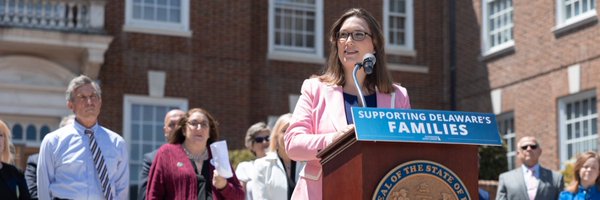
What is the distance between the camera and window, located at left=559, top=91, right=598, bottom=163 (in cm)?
1992

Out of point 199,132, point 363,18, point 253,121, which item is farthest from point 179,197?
point 253,121

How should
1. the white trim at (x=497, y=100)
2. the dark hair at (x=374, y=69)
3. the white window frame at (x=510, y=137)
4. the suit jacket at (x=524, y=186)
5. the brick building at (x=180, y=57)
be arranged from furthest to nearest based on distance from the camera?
the white trim at (x=497, y=100) → the white window frame at (x=510, y=137) → the brick building at (x=180, y=57) → the suit jacket at (x=524, y=186) → the dark hair at (x=374, y=69)

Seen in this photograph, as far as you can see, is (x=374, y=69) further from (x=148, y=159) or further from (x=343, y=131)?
(x=148, y=159)

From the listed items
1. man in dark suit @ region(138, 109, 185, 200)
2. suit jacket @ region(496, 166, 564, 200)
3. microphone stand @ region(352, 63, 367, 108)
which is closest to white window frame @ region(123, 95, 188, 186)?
suit jacket @ region(496, 166, 564, 200)

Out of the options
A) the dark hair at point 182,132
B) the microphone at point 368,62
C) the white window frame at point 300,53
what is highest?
the white window frame at point 300,53

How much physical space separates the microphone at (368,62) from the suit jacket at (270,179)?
15.0 feet

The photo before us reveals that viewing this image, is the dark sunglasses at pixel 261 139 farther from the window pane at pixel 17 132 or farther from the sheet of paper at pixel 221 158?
the window pane at pixel 17 132

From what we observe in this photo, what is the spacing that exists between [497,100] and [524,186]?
9.83 meters

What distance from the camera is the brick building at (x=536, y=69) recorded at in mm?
20016

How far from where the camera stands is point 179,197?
884cm

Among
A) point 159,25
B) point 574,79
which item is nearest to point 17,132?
point 159,25

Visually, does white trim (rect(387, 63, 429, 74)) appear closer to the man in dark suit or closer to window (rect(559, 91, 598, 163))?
window (rect(559, 91, 598, 163))

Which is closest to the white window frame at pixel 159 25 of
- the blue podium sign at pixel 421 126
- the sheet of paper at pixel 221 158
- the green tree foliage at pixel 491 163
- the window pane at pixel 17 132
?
the window pane at pixel 17 132

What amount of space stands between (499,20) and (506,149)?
327 cm
